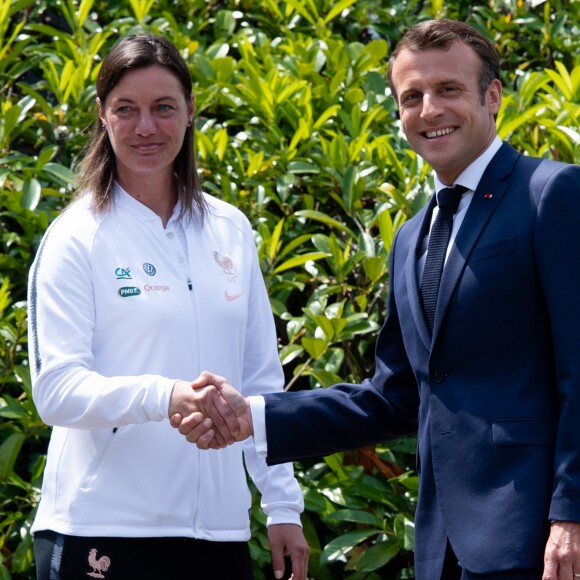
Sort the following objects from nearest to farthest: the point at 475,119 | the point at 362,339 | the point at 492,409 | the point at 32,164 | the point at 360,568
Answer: the point at 492,409 < the point at 475,119 < the point at 360,568 < the point at 362,339 < the point at 32,164

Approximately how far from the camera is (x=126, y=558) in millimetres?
3352

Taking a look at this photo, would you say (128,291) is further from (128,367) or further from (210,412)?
(210,412)

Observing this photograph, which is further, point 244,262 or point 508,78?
point 508,78

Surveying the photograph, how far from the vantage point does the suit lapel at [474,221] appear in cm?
314

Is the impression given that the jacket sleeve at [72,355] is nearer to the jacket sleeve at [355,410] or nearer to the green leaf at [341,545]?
the jacket sleeve at [355,410]

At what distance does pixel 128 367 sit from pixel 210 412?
274mm


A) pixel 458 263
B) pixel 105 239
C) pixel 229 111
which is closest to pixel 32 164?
pixel 229 111

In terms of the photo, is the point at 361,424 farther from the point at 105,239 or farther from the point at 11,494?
the point at 11,494

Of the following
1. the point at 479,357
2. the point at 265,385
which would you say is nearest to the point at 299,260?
the point at 265,385

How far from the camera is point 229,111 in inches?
218

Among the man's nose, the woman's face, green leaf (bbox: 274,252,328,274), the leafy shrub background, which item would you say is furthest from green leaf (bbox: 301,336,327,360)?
the man's nose

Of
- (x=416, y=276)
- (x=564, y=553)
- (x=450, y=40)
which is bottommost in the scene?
(x=564, y=553)

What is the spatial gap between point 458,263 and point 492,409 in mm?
375

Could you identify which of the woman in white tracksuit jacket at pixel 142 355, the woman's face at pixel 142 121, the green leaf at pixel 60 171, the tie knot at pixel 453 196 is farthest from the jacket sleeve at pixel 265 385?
the green leaf at pixel 60 171
